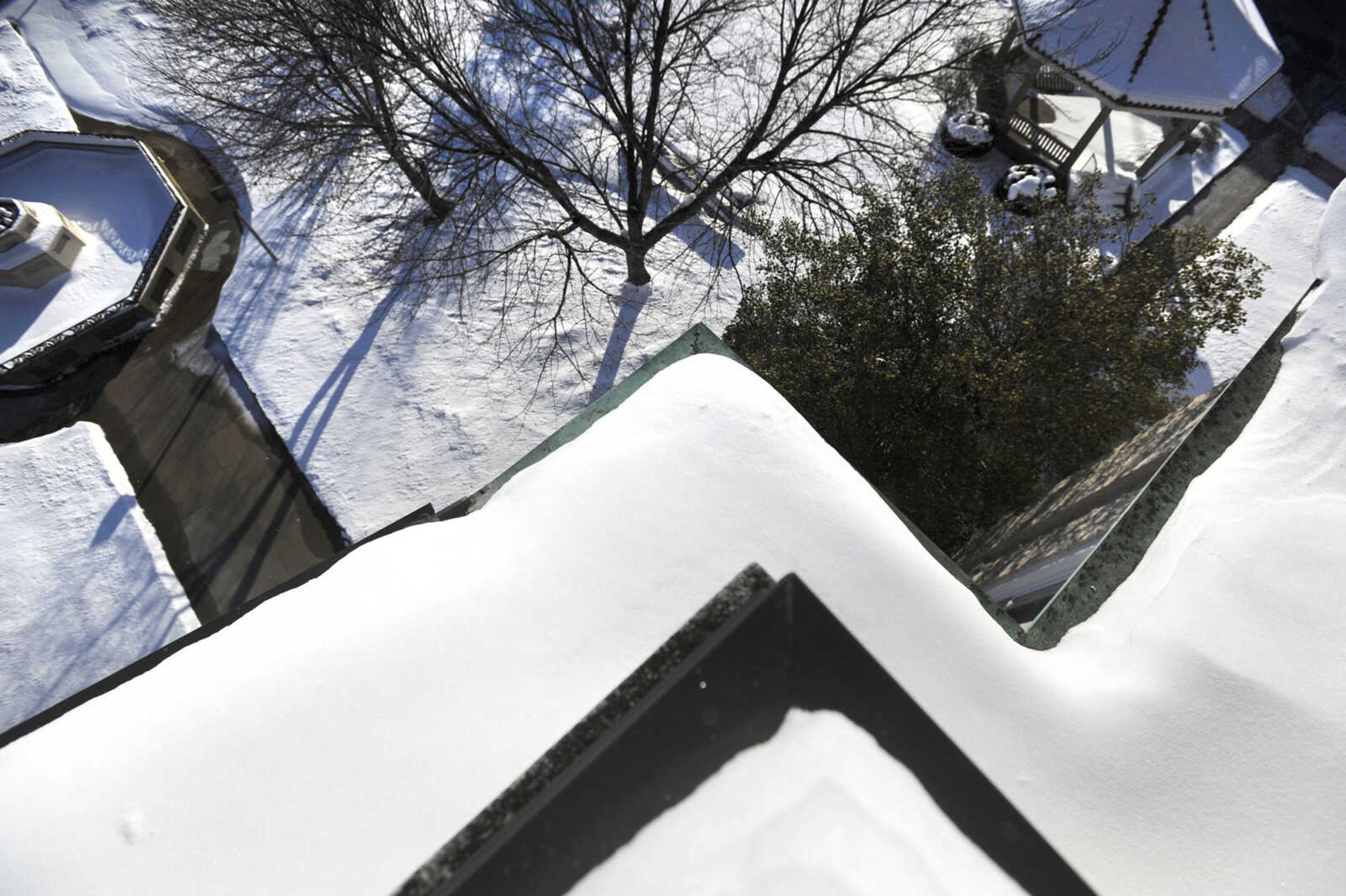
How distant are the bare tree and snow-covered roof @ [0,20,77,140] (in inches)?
145

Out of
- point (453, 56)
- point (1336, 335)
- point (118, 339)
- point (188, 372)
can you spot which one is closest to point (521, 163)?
point (453, 56)

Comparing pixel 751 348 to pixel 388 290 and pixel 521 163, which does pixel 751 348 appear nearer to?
pixel 521 163

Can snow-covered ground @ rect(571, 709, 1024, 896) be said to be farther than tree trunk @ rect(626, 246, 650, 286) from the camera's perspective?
No

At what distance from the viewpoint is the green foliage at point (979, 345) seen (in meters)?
8.45

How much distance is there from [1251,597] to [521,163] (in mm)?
11010

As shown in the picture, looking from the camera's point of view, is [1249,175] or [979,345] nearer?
[979,345]

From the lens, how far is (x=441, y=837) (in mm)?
3676

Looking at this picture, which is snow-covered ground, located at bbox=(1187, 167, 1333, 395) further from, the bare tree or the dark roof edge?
the dark roof edge

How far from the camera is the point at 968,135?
632 inches

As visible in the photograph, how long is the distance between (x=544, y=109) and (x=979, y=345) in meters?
13.5

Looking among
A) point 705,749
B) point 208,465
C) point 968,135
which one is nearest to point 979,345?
point 705,749

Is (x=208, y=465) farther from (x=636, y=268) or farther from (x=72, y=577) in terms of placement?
(x=636, y=268)

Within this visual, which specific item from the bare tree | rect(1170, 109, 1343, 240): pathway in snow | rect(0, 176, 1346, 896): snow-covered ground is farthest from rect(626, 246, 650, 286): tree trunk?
rect(1170, 109, 1343, 240): pathway in snow

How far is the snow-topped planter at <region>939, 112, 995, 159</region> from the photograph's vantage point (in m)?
16.1
